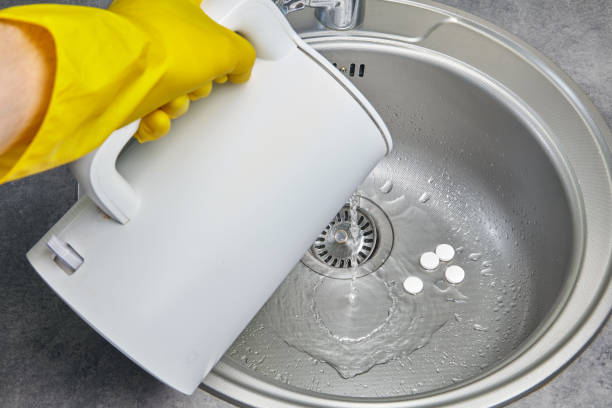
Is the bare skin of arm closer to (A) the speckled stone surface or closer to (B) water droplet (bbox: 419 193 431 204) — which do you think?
(A) the speckled stone surface

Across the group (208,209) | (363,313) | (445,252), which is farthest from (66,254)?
(445,252)

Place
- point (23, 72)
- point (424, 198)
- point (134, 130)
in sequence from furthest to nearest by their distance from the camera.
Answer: point (424, 198)
point (134, 130)
point (23, 72)

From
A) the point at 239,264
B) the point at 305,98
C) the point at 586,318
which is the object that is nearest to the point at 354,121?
the point at 305,98

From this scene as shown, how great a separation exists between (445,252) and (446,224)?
57 millimetres

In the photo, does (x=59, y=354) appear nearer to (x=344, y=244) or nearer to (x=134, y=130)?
(x=134, y=130)

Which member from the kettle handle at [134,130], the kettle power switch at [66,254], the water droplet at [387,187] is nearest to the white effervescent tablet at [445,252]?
the water droplet at [387,187]

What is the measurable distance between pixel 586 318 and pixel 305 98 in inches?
14.9

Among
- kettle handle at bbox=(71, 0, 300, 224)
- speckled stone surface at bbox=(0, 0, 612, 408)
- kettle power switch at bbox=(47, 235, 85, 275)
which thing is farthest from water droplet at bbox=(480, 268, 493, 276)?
kettle power switch at bbox=(47, 235, 85, 275)

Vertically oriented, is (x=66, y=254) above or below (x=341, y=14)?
below

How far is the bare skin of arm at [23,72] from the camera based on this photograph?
0.38 meters

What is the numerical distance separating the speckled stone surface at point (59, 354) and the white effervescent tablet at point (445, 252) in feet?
0.93

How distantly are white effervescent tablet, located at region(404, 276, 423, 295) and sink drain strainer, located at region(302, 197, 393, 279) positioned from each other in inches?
2.1

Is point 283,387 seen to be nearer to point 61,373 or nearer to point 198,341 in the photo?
point 198,341

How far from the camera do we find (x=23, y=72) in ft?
1.24
